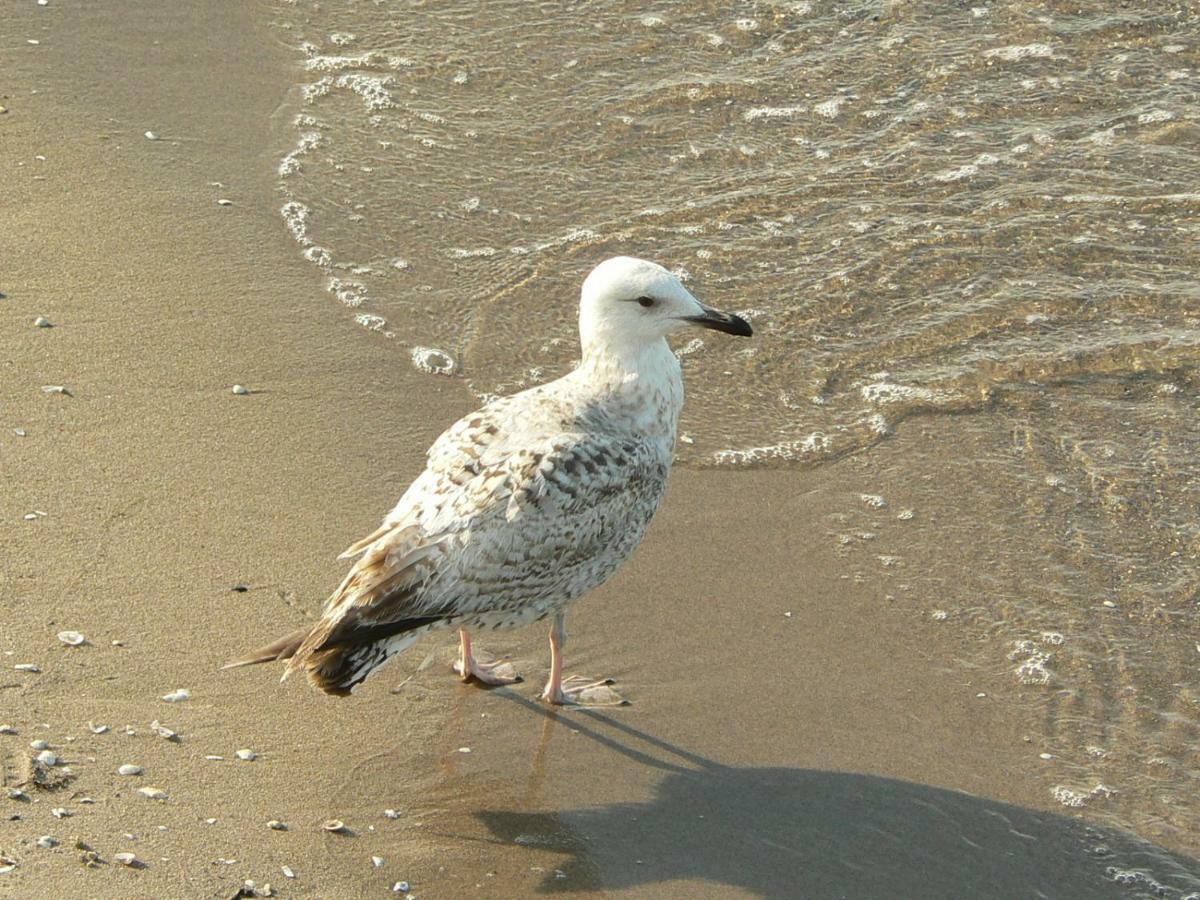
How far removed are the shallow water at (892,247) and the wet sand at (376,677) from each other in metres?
0.20

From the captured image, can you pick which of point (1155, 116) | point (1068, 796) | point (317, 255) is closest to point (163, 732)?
point (1068, 796)

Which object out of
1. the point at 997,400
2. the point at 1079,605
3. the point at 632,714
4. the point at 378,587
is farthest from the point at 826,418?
the point at 378,587

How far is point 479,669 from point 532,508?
2.34ft

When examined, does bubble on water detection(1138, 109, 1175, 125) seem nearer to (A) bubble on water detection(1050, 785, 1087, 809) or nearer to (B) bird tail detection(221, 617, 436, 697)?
(A) bubble on water detection(1050, 785, 1087, 809)

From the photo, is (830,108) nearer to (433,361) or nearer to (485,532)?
(433,361)

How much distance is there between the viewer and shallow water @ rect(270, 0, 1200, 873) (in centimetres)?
593

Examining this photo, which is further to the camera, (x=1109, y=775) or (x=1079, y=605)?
(x=1079, y=605)

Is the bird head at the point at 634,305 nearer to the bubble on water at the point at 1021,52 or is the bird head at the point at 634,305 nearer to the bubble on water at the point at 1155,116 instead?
the bubble on water at the point at 1155,116

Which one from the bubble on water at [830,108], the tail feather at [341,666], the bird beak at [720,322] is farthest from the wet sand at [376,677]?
the bubble on water at [830,108]

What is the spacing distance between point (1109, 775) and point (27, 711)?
10.9 feet

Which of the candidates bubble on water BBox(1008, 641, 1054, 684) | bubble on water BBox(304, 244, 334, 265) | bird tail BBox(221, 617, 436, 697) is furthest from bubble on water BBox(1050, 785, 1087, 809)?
bubble on water BBox(304, 244, 334, 265)

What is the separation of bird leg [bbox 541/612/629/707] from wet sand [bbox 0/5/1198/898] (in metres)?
0.05

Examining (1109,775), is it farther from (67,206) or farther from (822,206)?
(67,206)

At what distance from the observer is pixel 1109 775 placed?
506 centimetres
